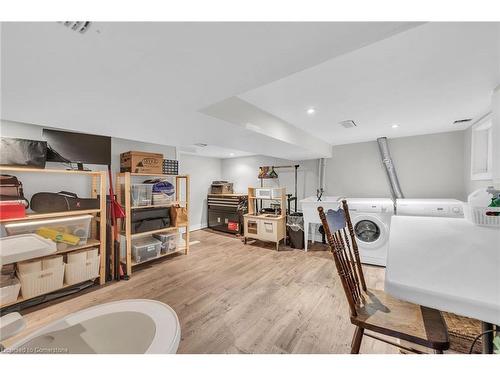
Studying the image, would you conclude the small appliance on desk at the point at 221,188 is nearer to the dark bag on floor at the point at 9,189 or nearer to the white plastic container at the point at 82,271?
the white plastic container at the point at 82,271

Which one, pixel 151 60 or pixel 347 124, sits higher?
pixel 347 124

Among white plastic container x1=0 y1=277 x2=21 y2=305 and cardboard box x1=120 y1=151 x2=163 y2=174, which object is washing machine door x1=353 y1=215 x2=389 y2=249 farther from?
white plastic container x1=0 y1=277 x2=21 y2=305

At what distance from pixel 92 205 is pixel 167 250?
1297 mm

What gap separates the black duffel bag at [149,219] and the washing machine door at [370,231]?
3.09 meters

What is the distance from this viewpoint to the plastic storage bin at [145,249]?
2.81 meters

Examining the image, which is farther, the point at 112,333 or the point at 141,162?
the point at 141,162

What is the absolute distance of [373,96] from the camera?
1.74 meters

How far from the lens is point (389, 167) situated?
10.8 ft

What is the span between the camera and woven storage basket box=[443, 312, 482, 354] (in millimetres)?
1387

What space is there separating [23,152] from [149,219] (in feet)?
5.00

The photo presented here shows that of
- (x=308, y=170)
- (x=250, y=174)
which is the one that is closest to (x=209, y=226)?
(x=250, y=174)

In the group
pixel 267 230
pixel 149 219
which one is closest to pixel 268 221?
pixel 267 230

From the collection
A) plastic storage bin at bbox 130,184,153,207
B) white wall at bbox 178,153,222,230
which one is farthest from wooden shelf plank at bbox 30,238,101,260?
white wall at bbox 178,153,222,230

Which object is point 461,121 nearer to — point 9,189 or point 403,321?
point 403,321
